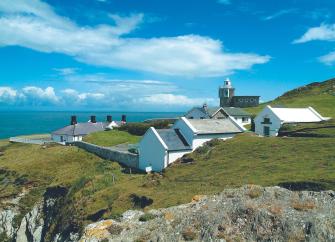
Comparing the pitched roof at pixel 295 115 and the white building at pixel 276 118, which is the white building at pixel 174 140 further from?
the pitched roof at pixel 295 115

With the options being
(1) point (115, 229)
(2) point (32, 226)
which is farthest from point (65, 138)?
A: (1) point (115, 229)

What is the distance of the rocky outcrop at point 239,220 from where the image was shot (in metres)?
19.2

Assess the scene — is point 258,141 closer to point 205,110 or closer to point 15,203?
point 205,110

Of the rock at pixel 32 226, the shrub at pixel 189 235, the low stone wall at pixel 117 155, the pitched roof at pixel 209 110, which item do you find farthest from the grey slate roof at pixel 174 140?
the shrub at pixel 189 235

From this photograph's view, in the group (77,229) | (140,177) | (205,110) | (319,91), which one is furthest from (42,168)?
(319,91)

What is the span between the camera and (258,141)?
4212 centimetres

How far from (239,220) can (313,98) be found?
73948 mm

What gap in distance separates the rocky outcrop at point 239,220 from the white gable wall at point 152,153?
55.0 ft

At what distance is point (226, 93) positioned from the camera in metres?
104

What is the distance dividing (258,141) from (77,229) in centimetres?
2235

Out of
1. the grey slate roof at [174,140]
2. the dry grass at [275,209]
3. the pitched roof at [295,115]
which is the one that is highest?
the pitched roof at [295,115]

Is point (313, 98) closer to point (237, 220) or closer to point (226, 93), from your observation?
point (226, 93)

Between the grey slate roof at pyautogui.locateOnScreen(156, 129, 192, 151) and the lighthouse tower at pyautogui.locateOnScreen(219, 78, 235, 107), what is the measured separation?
61.7 metres

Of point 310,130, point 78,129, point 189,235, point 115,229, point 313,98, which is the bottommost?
point 115,229
